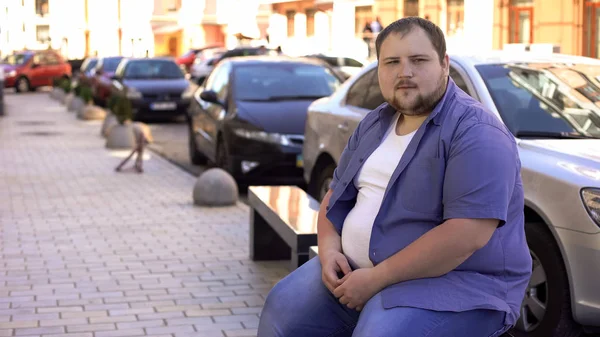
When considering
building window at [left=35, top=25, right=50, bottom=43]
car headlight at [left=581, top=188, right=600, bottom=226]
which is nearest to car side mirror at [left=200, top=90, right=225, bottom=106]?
car headlight at [left=581, top=188, right=600, bottom=226]

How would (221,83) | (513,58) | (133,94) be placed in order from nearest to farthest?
A: (513,58), (221,83), (133,94)

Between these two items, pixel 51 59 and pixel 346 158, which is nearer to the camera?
pixel 346 158

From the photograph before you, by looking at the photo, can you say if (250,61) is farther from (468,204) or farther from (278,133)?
(468,204)

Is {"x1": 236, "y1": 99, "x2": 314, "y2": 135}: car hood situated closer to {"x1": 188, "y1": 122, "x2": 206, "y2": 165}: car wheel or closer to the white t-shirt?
{"x1": 188, "y1": 122, "x2": 206, "y2": 165}: car wheel

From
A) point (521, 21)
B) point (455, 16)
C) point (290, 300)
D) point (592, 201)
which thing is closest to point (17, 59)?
point (455, 16)

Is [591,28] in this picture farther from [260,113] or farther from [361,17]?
[361,17]

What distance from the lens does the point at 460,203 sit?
3254mm

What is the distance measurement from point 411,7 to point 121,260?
3256 cm

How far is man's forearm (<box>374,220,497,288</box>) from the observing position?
3.25m

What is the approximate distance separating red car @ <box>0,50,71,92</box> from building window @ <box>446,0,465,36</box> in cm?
1563

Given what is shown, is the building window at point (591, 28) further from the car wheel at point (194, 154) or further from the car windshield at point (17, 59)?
the car windshield at point (17, 59)

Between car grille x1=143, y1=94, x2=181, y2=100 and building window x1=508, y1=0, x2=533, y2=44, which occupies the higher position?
building window x1=508, y1=0, x2=533, y2=44

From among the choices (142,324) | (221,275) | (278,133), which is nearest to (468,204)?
(142,324)

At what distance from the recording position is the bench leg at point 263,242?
7406mm
